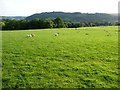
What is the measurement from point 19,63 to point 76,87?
5.87m

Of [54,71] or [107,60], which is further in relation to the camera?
[107,60]

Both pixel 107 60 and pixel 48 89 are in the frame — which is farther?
pixel 107 60

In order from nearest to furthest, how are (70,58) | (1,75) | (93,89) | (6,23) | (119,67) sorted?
(93,89), (1,75), (119,67), (70,58), (6,23)

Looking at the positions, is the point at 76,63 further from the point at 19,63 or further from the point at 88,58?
the point at 19,63

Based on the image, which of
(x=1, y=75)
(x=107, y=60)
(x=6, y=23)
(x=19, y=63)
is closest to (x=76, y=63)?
(x=107, y=60)

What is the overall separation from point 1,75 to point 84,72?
17.1ft

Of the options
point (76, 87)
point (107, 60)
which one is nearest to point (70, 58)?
point (107, 60)

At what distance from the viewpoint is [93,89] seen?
11.4 meters

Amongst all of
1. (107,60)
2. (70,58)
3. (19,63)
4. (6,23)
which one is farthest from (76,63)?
(6,23)

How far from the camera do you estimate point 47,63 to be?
1587 cm

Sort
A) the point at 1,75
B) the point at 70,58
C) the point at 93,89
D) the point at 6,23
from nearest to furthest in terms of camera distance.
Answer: the point at 93,89, the point at 1,75, the point at 70,58, the point at 6,23

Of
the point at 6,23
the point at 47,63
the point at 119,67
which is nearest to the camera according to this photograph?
the point at 119,67

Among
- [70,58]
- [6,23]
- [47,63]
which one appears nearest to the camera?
[47,63]

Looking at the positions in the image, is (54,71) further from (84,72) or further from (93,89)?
(93,89)
